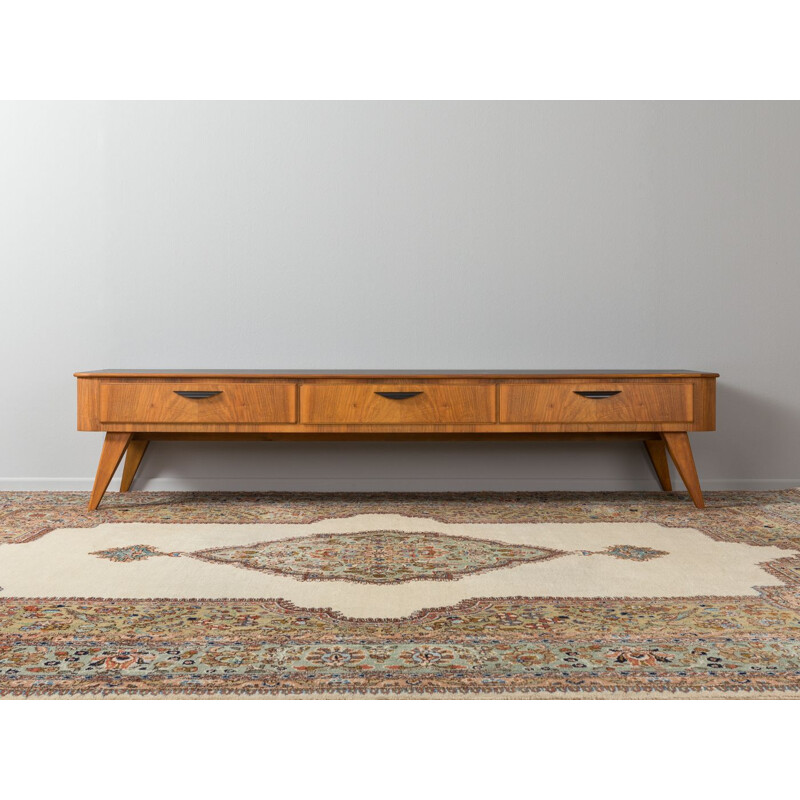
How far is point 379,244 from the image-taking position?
3.73 m

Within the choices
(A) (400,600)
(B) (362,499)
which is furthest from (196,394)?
(A) (400,600)

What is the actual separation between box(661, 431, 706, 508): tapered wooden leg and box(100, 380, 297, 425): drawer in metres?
1.48

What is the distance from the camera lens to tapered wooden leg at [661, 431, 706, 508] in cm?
332

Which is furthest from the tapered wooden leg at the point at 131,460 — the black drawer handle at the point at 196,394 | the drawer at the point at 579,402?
the drawer at the point at 579,402

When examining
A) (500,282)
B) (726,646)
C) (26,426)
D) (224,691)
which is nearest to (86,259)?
(26,426)

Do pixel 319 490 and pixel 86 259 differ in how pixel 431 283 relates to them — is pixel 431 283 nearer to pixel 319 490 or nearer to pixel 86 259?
pixel 319 490

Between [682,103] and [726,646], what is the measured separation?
8.91 feet

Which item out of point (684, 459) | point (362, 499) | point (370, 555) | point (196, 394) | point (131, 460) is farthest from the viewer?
point (131, 460)

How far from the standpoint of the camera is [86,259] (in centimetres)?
374

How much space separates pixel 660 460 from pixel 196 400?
1.99 metres

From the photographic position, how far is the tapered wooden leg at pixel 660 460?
3.69 metres

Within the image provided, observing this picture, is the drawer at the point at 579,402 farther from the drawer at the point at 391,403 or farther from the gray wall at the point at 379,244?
the gray wall at the point at 379,244

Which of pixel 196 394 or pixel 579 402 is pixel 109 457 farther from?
pixel 579 402

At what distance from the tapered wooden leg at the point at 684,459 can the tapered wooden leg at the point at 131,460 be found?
219 cm
